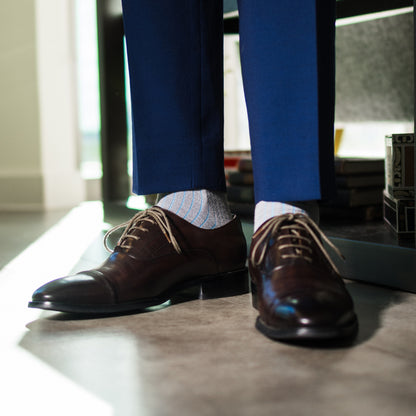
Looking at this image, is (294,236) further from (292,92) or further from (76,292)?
(76,292)

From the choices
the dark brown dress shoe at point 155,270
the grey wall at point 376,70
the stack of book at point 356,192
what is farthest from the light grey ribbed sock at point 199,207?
the grey wall at point 376,70

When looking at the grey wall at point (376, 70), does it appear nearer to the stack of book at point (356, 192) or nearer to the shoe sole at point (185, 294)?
the stack of book at point (356, 192)

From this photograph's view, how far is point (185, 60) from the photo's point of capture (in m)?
0.78

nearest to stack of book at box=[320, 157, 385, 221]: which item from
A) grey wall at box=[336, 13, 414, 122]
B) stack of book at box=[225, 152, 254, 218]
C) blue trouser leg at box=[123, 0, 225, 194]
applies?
stack of book at box=[225, 152, 254, 218]

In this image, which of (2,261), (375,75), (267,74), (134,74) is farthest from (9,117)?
(267,74)

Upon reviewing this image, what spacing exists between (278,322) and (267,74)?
10.5 inches

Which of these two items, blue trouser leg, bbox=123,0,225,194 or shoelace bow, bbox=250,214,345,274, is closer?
shoelace bow, bbox=250,214,345,274

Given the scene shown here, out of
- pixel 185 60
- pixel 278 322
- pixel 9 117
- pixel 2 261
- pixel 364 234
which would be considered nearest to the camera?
pixel 278 322

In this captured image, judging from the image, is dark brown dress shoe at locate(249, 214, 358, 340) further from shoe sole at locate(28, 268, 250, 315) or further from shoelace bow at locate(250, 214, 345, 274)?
shoe sole at locate(28, 268, 250, 315)

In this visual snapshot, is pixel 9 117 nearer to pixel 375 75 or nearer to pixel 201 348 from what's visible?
pixel 375 75

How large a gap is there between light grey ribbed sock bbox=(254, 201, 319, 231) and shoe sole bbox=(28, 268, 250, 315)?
119 millimetres

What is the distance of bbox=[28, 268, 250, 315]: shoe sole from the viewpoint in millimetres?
701

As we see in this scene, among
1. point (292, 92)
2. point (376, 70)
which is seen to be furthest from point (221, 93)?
point (376, 70)

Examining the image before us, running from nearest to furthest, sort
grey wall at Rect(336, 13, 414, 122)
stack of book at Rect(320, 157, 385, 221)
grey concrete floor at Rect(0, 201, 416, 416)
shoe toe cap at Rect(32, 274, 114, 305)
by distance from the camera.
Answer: grey concrete floor at Rect(0, 201, 416, 416), shoe toe cap at Rect(32, 274, 114, 305), stack of book at Rect(320, 157, 385, 221), grey wall at Rect(336, 13, 414, 122)
